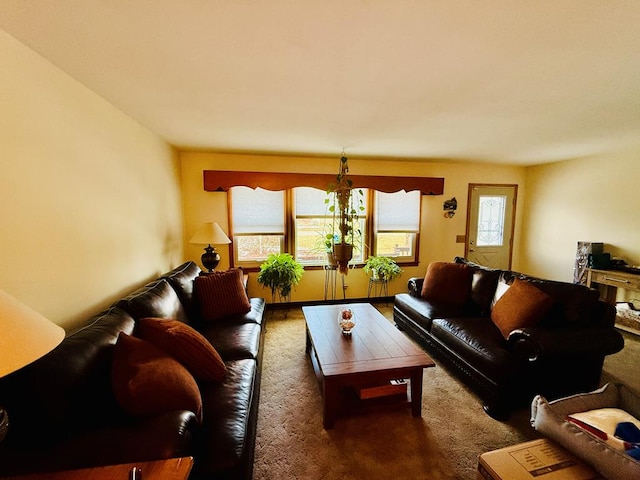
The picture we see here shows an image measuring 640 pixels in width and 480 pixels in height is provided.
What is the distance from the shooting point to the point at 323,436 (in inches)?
71.9

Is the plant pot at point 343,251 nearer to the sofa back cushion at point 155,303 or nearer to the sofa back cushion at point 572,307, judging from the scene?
the sofa back cushion at point 155,303

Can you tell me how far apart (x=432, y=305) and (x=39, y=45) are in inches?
142

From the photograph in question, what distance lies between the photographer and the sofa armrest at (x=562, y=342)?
1.92 m

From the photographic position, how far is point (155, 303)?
6.44 ft

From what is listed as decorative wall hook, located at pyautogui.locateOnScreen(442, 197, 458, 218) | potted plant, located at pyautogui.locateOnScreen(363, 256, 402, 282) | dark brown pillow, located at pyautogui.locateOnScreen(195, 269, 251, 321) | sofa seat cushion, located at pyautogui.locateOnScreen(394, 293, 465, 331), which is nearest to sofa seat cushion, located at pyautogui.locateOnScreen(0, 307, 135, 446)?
dark brown pillow, located at pyautogui.locateOnScreen(195, 269, 251, 321)

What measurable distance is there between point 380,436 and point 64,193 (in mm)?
2529

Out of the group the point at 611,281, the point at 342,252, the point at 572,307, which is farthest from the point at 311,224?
the point at 611,281

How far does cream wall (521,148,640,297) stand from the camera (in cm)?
359

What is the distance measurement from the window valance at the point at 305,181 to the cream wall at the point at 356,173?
4.6 inches

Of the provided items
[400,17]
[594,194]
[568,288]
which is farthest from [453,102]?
[594,194]

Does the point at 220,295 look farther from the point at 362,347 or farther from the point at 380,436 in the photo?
the point at 380,436

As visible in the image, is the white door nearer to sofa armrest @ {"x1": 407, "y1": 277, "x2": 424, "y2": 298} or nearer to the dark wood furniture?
the dark wood furniture

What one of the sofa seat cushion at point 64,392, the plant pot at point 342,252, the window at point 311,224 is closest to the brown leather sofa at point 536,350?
the plant pot at point 342,252

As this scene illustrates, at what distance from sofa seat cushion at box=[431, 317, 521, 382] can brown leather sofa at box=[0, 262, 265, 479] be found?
1693 mm
